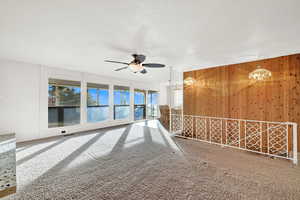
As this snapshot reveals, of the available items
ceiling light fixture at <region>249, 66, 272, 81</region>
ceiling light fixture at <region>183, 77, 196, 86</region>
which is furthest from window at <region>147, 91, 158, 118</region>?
ceiling light fixture at <region>249, 66, 272, 81</region>

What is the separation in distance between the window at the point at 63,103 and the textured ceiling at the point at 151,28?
57.7 inches

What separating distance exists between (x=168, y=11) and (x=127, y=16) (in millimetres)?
560

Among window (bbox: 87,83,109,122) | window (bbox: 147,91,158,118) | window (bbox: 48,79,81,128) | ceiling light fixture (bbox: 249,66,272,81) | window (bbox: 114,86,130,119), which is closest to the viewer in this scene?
ceiling light fixture (bbox: 249,66,272,81)

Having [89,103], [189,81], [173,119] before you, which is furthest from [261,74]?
[89,103]

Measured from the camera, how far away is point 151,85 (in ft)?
26.8

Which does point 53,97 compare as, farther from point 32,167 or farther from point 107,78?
point 32,167

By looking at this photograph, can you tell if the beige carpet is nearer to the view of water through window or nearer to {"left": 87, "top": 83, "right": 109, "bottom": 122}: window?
the view of water through window

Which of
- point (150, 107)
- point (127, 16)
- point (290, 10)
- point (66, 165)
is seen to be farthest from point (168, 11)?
point (150, 107)

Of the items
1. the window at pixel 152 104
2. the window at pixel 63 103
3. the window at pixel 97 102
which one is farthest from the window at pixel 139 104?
the window at pixel 63 103

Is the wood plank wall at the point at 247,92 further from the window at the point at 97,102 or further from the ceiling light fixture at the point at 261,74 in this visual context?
the window at the point at 97,102

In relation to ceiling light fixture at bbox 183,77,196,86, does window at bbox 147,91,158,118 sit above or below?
Result: below

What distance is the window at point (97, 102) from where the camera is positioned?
529 cm

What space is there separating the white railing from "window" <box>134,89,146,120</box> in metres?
3.36

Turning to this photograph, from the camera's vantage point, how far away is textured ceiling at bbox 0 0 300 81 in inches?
60.6
